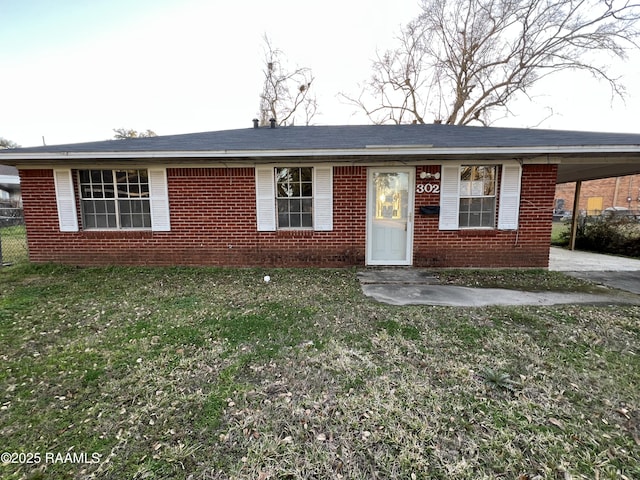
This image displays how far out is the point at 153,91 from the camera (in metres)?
16.0

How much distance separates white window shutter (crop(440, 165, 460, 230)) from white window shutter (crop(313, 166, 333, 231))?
2.31 m

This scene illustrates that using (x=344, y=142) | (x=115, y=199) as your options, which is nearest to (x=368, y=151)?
(x=344, y=142)

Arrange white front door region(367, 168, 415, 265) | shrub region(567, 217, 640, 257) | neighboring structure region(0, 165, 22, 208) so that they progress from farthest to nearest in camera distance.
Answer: neighboring structure region(0, 165, 22, 208)
shrub region(567, 217, 640, 257)
white front door region(367, 168, 415, 265)

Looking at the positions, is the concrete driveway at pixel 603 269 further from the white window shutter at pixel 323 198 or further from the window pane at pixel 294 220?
the window pane at pixel 294 220

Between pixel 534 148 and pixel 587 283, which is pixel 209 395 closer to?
pixel 534 148

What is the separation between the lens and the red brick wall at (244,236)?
19.7 feet

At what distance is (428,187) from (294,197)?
281cm

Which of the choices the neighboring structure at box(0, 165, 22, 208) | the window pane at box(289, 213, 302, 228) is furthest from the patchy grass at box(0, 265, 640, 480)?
the neighboring structure at box(0, 165, 22, 208)

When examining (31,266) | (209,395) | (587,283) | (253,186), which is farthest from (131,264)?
(587,283)

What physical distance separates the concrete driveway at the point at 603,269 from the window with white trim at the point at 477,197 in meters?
2.01

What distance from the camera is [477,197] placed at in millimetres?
6008

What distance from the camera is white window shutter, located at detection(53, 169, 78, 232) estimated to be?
234 inches

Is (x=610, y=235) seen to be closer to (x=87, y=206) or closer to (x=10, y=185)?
(x=87, y=206)

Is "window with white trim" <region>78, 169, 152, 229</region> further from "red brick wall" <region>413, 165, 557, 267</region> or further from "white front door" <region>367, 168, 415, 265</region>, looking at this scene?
"red brick wall" <region>413, 165, 557, 267</region>
